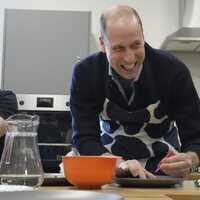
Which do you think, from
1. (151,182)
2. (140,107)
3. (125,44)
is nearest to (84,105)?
(140,107)

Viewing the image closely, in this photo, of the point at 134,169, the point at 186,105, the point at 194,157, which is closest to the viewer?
the point at 134,169

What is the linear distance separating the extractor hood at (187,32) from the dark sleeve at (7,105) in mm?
1488

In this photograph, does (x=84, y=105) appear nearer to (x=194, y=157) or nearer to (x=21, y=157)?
(x=194, y=157)

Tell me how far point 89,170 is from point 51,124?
2.20 m

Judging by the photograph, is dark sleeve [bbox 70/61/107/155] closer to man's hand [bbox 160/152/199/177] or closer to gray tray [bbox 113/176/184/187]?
man's hand [bbox 160/152/199/177]

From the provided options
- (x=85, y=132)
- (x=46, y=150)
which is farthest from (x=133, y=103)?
(x=46, y=150)

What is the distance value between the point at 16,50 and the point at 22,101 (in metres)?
0.39

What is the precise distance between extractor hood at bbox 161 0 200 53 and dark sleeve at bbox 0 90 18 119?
4.88 feet

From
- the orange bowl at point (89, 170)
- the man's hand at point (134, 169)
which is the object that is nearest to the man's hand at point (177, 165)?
the man's hand at point (134, 169)

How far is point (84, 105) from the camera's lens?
1.61 m

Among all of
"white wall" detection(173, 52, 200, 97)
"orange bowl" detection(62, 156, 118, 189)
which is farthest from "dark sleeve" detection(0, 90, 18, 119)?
"white wall" detection(173, 52, 200, 97)

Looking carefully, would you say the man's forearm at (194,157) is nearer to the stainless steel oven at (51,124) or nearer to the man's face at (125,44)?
the man's face at (125,44)

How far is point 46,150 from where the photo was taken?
122 inches

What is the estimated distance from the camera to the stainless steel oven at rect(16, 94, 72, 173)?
3.10 metres
